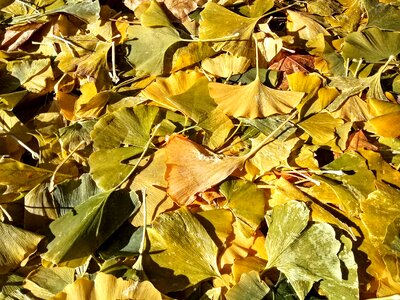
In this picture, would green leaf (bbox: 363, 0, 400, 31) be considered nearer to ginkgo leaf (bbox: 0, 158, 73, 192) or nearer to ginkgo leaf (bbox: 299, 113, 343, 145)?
ginkgo leaf (bbox: 299, 113, 343, 145)

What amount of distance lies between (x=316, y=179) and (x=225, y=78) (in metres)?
0.20

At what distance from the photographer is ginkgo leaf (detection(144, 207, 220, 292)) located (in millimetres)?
605

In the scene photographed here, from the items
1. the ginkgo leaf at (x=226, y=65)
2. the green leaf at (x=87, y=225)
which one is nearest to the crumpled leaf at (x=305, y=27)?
the ginkgo leaf at (x=226, y=65)

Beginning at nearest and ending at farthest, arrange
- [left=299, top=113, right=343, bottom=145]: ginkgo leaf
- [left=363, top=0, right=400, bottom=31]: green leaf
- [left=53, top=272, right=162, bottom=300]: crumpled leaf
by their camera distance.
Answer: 1. [left=53, top=272, right=162, bottom=300]: crumpled leaf
2. [left=299, top=113, right=343, bottom=145]: ginkgo leaf
3. [left=363, top=0, right=400, bottom=31]: green leaf

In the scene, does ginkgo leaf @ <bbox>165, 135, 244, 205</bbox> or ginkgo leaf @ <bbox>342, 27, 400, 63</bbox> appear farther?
ginkgo leaf @ <bbox>342, 27, 400, 63</bbox>

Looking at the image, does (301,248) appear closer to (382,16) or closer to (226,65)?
(226,65)

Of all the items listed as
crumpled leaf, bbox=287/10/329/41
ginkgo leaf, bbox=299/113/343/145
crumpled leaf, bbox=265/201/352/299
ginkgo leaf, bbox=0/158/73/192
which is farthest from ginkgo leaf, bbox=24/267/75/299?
crumpled leaf, bbox=287/10/329/41

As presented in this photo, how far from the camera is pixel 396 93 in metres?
0.74

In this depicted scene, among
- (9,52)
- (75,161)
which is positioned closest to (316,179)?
(75,161)

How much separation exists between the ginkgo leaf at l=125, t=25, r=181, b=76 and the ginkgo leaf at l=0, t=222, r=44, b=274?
10.7 inches

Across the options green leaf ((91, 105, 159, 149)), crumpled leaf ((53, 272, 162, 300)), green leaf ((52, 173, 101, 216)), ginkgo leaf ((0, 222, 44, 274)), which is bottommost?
crumpled leaf ((53, 272, 162, 300))

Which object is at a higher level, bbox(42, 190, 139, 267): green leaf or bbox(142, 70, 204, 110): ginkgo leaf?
bbox(142, 70, 204, 110): ginkgo leaf

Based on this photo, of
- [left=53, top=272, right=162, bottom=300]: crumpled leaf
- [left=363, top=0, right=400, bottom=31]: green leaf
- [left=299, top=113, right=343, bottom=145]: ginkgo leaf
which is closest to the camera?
[left=53, top=272, right=162, bottom=300]: crumpled leaf

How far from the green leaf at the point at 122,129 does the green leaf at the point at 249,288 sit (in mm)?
220
